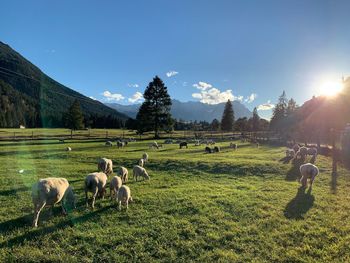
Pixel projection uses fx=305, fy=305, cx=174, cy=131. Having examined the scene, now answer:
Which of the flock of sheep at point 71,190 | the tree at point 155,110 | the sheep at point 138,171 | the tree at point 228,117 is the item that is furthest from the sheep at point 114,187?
the tree at point 228,117

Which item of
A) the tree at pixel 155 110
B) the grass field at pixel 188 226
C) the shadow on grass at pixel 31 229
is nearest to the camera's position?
the grass field at pixel 188 226

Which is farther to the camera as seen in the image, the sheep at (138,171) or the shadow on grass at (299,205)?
the sheep at (138,171)

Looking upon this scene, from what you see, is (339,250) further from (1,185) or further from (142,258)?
(1,185)

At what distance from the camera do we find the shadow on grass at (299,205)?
44.6ft

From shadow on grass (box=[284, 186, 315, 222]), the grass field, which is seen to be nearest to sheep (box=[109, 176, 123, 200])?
the grass field

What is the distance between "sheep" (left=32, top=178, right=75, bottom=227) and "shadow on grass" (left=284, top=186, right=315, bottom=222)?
9.47m

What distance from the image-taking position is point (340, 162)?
32.5 meters

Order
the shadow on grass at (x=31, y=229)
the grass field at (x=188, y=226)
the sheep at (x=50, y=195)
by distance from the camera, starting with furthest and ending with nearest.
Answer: the sheep at (x=50, y=195) < the shadow on grass at (x=31, y=229) < the grass field at (x=188, y=226)

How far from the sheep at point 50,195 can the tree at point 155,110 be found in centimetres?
A: 5898

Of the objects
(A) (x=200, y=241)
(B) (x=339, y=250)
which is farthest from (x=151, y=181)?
(B) (x=339, y=250)

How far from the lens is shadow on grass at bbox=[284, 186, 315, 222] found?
13598 millimetres

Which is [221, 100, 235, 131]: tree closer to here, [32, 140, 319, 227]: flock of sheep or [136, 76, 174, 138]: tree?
[136, 76, 174, 138]: tree

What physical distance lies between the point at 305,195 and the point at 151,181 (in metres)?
9.53

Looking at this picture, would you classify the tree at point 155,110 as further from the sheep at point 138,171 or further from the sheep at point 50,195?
the sheep at point 50,195
